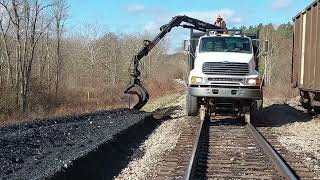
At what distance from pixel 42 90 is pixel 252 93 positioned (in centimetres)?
3710

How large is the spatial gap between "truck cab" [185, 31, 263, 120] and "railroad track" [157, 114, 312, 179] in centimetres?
142

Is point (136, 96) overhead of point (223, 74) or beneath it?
beneath

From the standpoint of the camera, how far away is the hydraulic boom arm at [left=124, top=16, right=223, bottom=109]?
1952 centimetres

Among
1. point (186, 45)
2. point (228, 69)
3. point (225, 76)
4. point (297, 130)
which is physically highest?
point (186, 45)

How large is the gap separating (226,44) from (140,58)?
5870 mm

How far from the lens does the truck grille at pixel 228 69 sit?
46.5 ft

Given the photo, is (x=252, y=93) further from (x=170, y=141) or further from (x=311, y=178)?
(x=311, y=178)

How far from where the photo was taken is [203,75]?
1427cm

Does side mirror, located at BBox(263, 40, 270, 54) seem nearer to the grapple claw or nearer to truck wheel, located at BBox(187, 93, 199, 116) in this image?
truck wheel, located at BBox(187, 93, 199, 116)

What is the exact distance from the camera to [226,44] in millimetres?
15359

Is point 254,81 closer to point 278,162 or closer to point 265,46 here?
point 265,46

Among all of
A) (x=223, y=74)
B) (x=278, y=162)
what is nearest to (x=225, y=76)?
(x=223, y=74)

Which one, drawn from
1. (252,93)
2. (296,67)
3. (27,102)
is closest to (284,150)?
(252,93)

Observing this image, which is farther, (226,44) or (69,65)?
(69,65)
